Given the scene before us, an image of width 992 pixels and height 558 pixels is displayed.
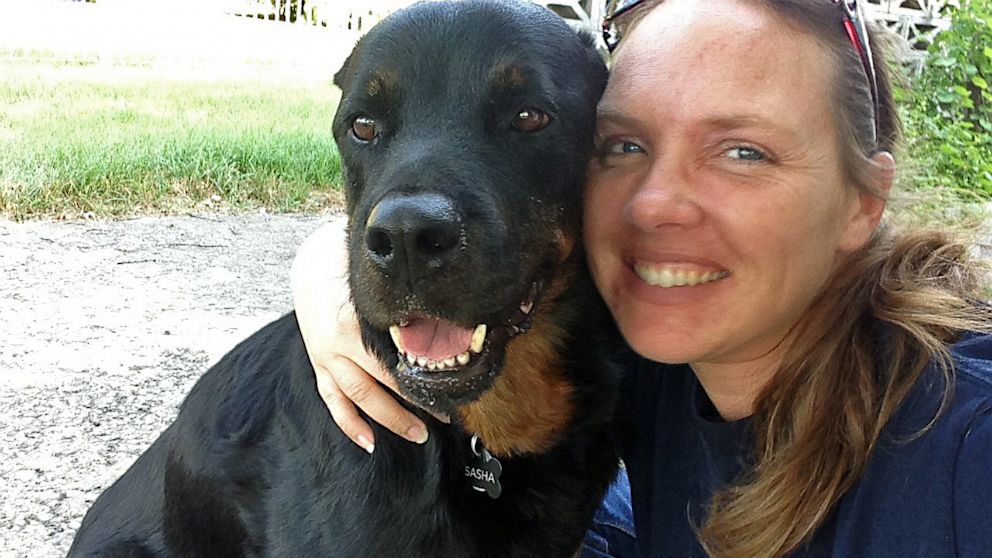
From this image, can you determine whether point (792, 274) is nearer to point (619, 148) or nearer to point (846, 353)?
point (846, 353)

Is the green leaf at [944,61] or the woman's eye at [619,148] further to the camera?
the green leaf at [944,61]

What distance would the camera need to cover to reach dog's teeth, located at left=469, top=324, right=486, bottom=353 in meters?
1.73

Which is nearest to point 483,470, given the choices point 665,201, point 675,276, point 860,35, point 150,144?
point 675,276

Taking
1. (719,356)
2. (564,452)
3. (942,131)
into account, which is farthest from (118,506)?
(942,131)

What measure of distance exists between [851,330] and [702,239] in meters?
0.36

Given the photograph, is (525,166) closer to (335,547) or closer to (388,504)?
(388,504)

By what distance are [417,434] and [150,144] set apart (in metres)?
5.70

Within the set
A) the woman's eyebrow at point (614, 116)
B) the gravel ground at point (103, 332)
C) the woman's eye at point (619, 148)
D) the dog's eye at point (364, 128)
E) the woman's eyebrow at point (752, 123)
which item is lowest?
the gravel ground at point (103, 332)

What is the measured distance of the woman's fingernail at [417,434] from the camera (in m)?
1.93

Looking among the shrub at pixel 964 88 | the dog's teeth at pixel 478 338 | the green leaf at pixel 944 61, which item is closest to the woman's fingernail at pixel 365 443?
the dog's teeth at pixel 478 338

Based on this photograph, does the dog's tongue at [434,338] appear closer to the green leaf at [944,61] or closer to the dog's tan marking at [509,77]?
the dog's tan marking at [509,77]

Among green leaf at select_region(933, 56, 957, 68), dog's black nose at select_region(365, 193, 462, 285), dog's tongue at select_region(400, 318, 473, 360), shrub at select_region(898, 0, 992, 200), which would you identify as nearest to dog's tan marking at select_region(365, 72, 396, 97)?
dog's black nose at select_region(365, 193, 462, 285)

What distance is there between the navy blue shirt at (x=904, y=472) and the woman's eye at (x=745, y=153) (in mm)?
498

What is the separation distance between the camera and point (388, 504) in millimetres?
1909
